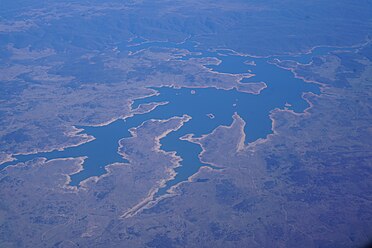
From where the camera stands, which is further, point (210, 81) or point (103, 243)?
point (210, 81)

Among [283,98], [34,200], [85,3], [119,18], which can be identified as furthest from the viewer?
[85,3]

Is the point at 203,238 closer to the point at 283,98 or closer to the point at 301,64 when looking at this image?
the point at 283,98

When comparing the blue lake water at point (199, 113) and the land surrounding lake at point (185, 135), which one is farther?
the blue lake water at point (199, 113)

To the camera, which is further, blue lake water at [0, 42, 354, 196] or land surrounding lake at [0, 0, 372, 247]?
blue lake water at [0, 42, 354, 196]

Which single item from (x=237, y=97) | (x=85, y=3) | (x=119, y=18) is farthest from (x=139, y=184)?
(x=85, y=3)

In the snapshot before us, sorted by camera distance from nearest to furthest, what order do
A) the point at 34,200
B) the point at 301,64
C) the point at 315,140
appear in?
the point at 34,200 < the point at 315,140 < the point at 301,64

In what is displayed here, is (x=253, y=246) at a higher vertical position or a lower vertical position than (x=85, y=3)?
higher

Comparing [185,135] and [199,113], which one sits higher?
[185,135]

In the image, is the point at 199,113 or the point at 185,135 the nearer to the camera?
the point at 185,135
